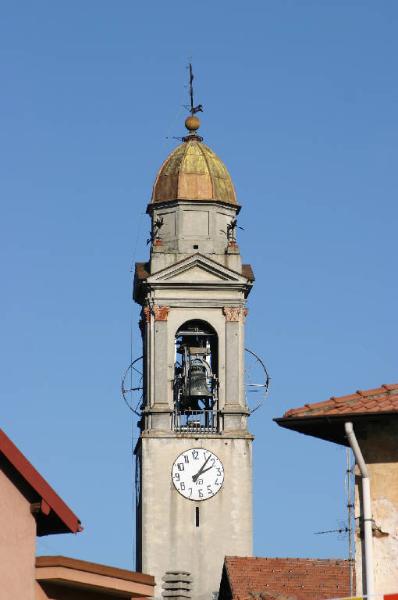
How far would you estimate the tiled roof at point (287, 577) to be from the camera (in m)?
52.6

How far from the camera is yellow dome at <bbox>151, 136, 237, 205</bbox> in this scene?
72188 millimetres

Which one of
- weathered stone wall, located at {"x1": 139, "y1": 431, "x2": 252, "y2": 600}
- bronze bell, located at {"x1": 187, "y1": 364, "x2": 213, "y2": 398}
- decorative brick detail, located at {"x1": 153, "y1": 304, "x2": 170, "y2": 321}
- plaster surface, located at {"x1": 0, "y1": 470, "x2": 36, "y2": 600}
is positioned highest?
decorative brick detail, located at {"x1": 153, "y1": 304, "x2": 170, "y2": 321}

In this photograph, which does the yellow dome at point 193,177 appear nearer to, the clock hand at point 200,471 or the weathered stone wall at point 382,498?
the clock hand at point 200,471

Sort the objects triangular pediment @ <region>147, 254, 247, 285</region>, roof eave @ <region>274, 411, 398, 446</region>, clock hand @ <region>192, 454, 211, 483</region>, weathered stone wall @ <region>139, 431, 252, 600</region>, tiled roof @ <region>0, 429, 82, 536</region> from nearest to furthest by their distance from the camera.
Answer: tiled roof @ <region>0, 429, 82, 536</region>
roof eave @ <region>274, 411, 398, 446</region>
weathered stone wall @ <region>139, 431, 252, 600</region>
clock hand @ <region>192, 454, 211, 483</region>
triangular pediment @ <region>147, 254, 247, 285</region>

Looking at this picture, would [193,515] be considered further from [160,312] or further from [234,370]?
[160,312]

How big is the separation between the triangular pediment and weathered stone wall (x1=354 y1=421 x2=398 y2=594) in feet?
130

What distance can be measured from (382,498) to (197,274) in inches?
1586

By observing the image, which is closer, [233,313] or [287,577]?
[287,577]

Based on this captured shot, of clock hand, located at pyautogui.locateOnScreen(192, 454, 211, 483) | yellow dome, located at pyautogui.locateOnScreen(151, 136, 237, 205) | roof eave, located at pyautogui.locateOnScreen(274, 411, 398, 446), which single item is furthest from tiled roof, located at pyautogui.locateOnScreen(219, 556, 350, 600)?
roof eave, located at pyautogui.locateOnScreen(274, 411, 398, 446)

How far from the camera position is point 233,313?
230 ft

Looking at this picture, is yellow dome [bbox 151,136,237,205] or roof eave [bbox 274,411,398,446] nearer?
roof eave [bbox 274,411,398,446]

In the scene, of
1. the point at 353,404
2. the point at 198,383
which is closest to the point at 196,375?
the point at 198,383

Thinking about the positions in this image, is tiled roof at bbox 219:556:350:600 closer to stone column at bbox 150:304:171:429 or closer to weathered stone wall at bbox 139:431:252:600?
weathered stone wall at bbox 139:431:252:600

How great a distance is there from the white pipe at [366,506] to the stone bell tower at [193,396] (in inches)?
1441
